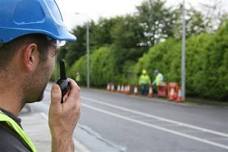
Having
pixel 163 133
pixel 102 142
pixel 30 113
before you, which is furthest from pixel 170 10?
pixel 102 142

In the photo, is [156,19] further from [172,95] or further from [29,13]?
[29,13]

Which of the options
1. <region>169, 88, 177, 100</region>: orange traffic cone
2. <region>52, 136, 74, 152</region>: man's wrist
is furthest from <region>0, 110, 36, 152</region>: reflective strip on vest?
<region>169, 88, 177, 100</region>: orange traffic cone

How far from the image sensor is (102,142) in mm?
14430

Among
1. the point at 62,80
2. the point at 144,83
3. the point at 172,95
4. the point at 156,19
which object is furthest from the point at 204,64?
the point at 62,80

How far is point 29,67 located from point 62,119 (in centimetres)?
20

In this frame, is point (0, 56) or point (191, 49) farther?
point (191, 49)

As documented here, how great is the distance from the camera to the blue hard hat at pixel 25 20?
6.29ft

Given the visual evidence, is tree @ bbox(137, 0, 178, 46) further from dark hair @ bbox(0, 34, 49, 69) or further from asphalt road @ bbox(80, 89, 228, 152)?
dark hair @ bbox(0, 34, 49, 69)

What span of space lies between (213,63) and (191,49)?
3.55 meters

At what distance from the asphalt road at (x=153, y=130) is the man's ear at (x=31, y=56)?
34.7ft

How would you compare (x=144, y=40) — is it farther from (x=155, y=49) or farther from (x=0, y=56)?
(x=0, y=56)

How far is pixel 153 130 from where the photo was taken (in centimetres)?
1872

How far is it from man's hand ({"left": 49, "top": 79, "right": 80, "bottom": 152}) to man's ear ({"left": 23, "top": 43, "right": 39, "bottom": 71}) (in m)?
0.10

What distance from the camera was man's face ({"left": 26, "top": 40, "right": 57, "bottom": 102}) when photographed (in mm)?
2014
